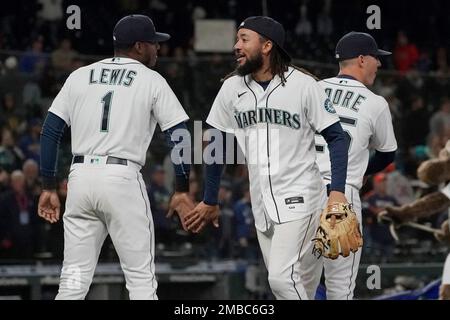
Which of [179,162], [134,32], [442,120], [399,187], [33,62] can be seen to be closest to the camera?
[179,162]

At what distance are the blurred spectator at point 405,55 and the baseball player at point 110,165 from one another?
820 cm

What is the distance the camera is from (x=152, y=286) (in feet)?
25.1

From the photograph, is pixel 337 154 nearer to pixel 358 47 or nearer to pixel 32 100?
pixel 358 47

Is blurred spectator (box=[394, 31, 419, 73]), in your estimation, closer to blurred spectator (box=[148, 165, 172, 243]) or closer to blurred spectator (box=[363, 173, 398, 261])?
blurred spectator (box=[363, 173, 398, 261])

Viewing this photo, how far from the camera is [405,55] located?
16.0 meters

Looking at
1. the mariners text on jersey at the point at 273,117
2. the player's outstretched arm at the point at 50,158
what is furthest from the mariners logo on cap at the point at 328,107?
the player's outstretched arm at the point at 50,158

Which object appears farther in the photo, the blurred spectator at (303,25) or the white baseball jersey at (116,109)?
the blurred spectator at (303,25)

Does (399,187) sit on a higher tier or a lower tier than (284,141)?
lower

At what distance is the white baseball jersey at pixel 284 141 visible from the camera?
7727 millimetres

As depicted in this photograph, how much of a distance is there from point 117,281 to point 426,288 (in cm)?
253

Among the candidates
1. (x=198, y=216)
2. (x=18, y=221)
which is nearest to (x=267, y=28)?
(x=198, y=216)

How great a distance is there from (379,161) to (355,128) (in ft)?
1.10

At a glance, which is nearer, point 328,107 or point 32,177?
point 328,107

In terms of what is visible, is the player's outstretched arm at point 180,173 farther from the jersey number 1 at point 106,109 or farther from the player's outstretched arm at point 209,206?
the jersey number 1 at point 106,109
